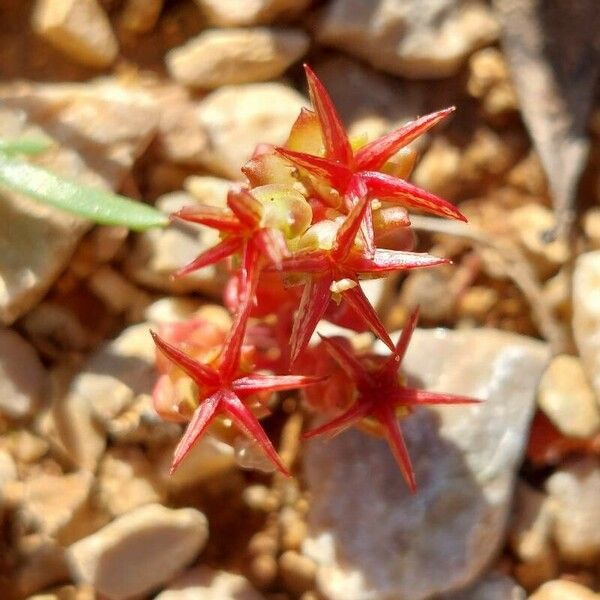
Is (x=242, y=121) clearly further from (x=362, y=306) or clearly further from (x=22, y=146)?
(x=362, y=306)

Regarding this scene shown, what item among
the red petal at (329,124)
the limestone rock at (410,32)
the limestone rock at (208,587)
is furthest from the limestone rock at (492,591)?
the limestone rock at (410,32)

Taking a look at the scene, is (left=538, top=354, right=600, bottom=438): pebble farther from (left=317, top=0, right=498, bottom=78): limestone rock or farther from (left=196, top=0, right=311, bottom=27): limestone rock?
(left=196, top=0, right=311, bottom=27): limestone rock

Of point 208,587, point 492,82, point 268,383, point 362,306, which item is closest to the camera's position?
point 362,306

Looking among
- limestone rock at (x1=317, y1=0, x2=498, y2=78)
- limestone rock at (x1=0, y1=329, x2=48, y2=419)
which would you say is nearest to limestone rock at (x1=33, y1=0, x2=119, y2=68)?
limestone rock at (x1=317, y1=0, x2=498, y2=78)

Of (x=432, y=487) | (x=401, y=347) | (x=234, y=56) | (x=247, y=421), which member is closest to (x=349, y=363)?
(x=401, y=347)

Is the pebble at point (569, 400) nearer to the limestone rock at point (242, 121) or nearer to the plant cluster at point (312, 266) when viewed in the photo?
the plant cluster at point (312, 266)

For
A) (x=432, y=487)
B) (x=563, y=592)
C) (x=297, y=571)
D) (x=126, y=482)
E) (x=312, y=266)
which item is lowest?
(x=563, y=592)
